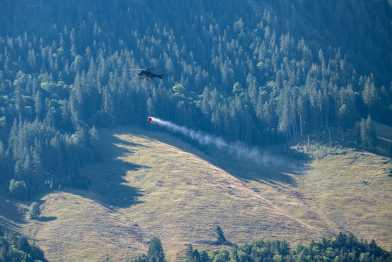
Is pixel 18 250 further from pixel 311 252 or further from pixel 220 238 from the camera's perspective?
pixel 311 252

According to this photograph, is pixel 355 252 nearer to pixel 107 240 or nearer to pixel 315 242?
pixel 315 242

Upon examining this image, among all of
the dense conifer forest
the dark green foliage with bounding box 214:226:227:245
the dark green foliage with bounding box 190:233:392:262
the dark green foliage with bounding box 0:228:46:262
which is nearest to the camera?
the dark green foliage with bounding box 0:228:46:262

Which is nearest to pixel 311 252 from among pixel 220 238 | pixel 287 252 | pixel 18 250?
pixel 287 252

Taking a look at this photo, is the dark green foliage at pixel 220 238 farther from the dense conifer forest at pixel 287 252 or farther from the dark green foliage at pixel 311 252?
the dark green foliage at pixel 311 252

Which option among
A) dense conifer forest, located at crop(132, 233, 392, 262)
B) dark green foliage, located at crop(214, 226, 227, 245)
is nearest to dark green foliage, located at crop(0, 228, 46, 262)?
dense conifer forest, located at crop(132, 233, 392, 262)

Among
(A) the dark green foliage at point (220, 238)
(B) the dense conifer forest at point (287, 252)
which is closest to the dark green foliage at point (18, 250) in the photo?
(B) the dense conifer forest at point (287, 252)

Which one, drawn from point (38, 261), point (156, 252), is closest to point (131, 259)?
point (156, 252)

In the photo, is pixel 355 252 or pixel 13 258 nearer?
pixel 13 258

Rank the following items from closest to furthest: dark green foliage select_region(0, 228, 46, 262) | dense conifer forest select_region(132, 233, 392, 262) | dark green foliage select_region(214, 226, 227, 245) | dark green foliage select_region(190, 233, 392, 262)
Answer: dark green foliage select_region(0, 228, 46, 262), dense conifer forest select_region(132, 233, 392, 262), dark green foliage select_region(190, 233, 392, 262), dark green foliage select_region(214, 226, 227, 245)

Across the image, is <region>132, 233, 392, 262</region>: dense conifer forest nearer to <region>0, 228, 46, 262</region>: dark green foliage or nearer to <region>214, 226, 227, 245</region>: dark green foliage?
<region>214, 226, 227, 245</region>: dark green foliage
